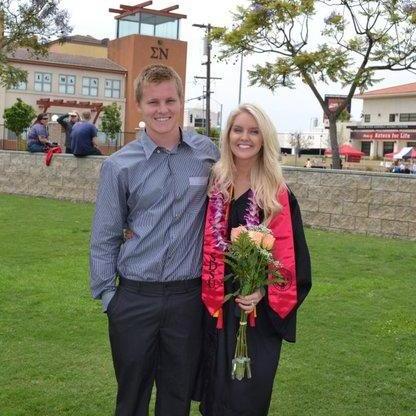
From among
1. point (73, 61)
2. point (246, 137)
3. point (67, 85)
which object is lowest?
point (246, 137)

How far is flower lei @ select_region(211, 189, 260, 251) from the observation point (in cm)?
308

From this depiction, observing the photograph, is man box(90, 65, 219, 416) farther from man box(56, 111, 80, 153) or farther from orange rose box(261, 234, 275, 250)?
man box(56, 111, 80, 153)

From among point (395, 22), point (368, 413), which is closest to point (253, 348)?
point (368, 413)

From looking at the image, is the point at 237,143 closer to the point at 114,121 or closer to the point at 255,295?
the point at 255,295

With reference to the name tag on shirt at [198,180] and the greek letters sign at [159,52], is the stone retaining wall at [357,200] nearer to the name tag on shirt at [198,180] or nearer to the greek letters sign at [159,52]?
the name tag on shirt at [198,180]

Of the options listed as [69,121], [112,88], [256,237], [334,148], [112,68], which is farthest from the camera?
[112,88]

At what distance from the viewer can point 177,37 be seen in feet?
206

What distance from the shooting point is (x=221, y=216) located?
10.2ft

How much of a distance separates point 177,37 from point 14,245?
55994 mm

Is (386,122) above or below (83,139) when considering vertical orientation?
above

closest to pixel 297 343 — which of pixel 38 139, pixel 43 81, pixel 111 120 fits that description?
pixel 38 139

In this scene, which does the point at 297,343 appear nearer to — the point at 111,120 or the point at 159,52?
the point at 111,120

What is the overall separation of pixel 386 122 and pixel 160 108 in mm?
82304

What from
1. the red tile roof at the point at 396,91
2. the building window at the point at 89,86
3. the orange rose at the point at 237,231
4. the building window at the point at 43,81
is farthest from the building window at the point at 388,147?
the orange rose at the point at 237,231
